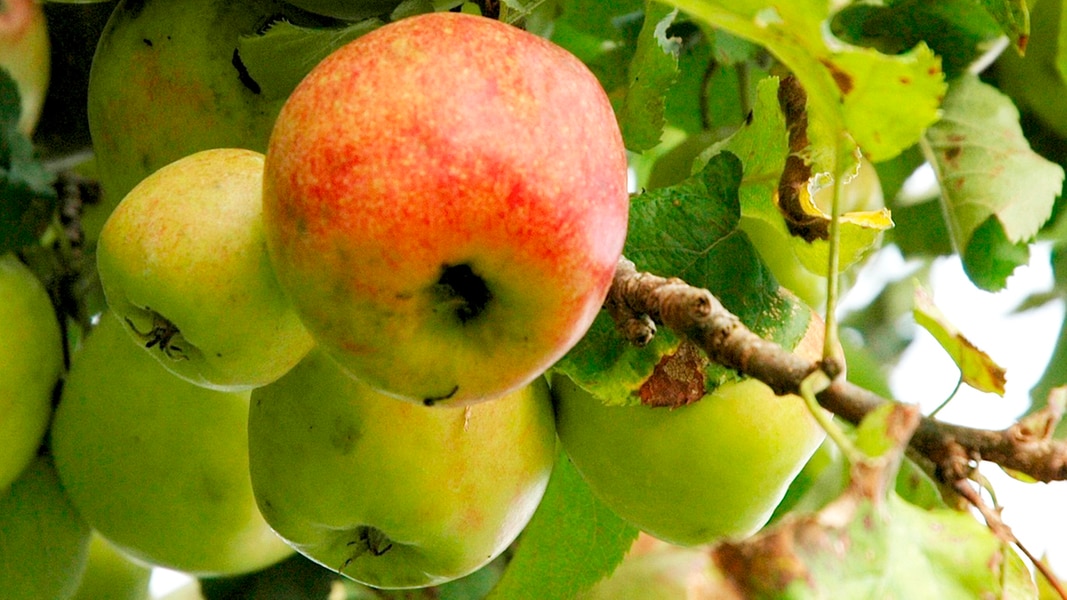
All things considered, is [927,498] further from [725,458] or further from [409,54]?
[409,54]

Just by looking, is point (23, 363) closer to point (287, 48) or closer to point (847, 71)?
point (287, 48)

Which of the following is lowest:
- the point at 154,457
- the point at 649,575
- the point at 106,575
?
the point at 649,575

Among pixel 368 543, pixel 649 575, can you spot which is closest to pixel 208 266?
pixel 368 543

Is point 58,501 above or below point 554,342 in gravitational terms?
below

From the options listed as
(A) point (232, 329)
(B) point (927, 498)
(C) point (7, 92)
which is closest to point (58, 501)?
(C) point (7, 92)

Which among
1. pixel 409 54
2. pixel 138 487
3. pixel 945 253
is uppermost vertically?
pixel 409 54

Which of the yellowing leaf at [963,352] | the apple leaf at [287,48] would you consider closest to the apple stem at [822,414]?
the yellowing leaf at [963,352]

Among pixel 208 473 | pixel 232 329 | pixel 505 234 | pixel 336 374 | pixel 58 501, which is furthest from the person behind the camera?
pixel 58 501
